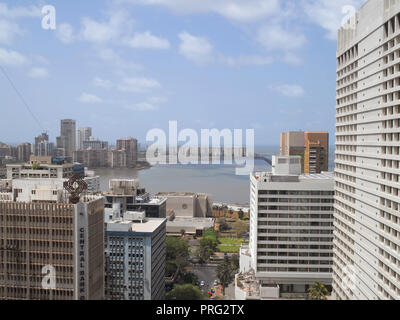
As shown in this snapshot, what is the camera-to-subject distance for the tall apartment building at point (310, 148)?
38.6ft

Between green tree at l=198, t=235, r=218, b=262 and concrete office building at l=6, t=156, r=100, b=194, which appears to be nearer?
green tree at l=198, t=235, r=218, b=262

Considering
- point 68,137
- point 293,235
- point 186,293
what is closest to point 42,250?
point 186,293

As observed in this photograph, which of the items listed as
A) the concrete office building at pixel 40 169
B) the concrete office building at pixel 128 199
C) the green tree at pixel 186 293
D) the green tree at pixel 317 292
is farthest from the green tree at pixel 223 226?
the green tree at pixel 317 292

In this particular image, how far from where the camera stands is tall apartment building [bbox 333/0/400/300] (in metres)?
3.09

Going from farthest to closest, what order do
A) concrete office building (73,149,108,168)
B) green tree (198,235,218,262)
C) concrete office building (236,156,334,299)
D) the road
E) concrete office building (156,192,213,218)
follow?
concrete office building (156,192,213,218)
concrete office building (73,149,108,168)
green tree (198,235,218,262)
the road
concrete office building (236,156,334,299)

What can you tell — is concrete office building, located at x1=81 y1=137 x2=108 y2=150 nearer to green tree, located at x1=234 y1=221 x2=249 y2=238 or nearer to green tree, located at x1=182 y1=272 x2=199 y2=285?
green tree, located at x1=234 y1=221 x2=249 y2=238

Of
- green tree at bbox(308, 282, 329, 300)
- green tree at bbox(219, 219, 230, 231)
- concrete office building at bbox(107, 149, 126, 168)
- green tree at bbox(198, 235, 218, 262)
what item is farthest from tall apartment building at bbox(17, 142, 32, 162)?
green tree at bbox(308, 282, 329, 300)

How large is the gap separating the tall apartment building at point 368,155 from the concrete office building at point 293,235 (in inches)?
70.1

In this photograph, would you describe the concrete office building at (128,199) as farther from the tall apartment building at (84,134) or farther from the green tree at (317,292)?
the green tree at (317,292)

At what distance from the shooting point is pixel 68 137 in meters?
11.1

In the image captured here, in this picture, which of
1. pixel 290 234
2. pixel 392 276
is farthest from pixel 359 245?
pixel 290 234

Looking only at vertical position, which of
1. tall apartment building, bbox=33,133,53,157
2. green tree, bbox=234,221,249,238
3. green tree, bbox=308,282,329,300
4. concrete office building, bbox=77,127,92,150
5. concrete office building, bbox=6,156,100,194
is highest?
concrete office building, bbox=77,127,92,150

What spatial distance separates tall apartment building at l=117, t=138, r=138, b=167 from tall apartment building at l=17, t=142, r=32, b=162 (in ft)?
9.65
